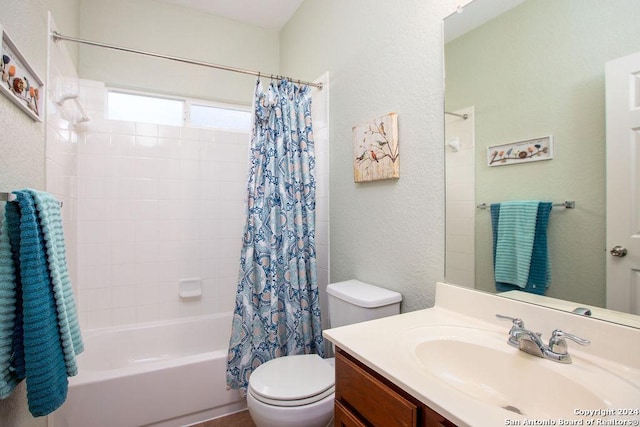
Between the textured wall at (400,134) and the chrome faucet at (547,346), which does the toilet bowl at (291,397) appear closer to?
the textured wall at (400,134)

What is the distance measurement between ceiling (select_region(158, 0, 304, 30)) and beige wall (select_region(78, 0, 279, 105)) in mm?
63

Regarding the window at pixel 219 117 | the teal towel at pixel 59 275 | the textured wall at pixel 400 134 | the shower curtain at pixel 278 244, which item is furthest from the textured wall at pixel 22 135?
the textured wall at pixel 400 134

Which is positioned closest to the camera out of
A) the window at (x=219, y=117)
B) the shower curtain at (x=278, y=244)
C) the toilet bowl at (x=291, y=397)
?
the toilet bowl at (x=291, y=397)

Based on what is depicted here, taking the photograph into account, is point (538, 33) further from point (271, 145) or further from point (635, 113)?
point (271, 145)

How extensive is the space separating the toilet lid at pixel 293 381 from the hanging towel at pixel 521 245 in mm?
849

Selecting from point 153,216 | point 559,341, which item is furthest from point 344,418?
point 153,216

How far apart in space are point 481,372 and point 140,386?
1708 millimetres

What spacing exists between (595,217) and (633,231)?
0.08 m

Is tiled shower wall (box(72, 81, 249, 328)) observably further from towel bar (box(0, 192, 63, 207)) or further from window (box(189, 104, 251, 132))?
towel bar (box(0, 192, 63, 207))

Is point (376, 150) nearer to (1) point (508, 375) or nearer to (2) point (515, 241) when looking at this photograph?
(2) point (515, 241)

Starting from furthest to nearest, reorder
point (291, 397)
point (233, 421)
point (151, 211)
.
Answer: point (151, 211), point (233, 421), point (291, 397)

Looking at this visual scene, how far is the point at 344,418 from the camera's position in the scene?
95cm

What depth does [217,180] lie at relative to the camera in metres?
2.64

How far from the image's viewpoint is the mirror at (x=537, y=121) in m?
0.86
